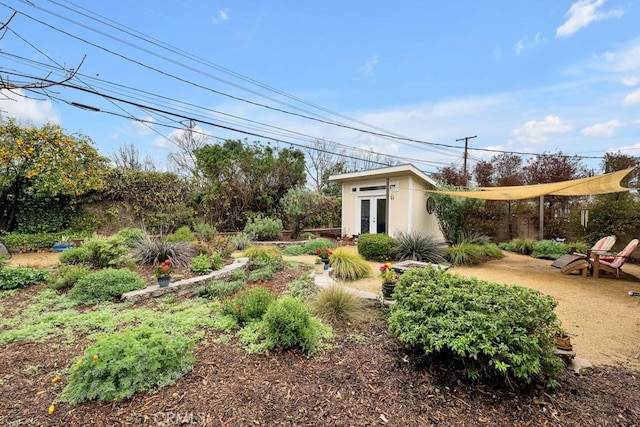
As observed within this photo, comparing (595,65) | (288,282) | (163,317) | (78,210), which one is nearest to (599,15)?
(595,65)

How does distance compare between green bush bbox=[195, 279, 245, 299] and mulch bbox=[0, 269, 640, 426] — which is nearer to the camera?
mulch bbox=[0, 269, 640, 426]

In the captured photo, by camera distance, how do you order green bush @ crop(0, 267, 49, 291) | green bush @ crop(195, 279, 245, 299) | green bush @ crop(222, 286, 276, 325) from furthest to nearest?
green bush @ crop(0, 267, 49, 291)
green bush @ crop(195, 279, 245, 299)
green bush @ crop(222, 286, 276, 325)

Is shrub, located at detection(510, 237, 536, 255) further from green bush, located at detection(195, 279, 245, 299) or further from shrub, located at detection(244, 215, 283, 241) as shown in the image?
green bush, located at detection(195, 279, 245, 299)

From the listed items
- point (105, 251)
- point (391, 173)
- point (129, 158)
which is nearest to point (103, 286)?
point (105, 251)

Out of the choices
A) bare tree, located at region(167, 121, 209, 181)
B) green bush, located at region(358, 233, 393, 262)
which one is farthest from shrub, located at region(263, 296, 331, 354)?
bare tree, located at region(167, 121, 209, 181)

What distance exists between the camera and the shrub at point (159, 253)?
571cm

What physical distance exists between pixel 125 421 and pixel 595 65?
11.2 m

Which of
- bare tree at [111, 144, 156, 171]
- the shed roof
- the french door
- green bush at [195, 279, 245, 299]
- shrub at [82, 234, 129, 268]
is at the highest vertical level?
bare tree at [111, 144, 156, 171]

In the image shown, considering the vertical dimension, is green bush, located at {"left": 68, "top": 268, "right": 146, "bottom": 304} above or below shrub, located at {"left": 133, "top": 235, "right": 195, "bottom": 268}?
below

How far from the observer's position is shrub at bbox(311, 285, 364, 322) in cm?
331

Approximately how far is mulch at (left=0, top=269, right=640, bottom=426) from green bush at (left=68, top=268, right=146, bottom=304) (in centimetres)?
135

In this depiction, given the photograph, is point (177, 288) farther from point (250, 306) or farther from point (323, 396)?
point (323, 396)

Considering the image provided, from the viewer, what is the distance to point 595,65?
748 centimetres

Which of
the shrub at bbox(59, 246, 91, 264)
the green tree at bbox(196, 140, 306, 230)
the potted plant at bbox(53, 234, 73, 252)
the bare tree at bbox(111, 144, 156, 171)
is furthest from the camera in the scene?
the bare tree at bbox(111, 144, 156, 171)
